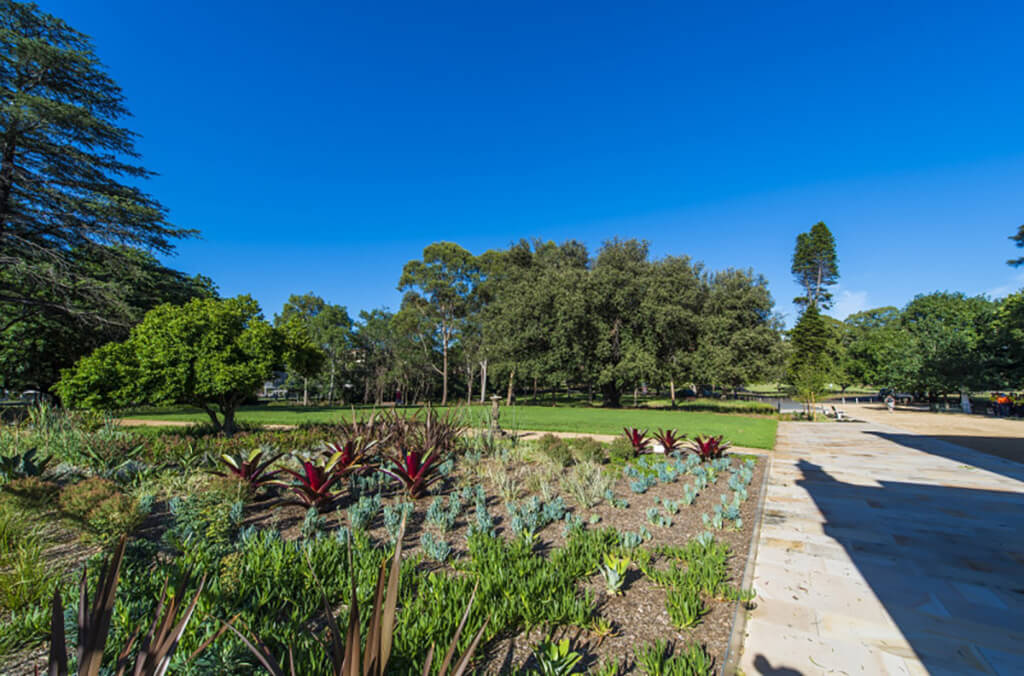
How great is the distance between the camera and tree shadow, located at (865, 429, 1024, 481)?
7480 mm

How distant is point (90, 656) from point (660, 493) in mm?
5403

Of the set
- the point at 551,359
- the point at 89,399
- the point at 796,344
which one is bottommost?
the point at 89,399

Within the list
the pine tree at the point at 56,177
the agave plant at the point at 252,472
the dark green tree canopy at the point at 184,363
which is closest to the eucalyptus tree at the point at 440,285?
the pine tree at the point at 56,177

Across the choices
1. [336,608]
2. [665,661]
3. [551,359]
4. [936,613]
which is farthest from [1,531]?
[551,359]

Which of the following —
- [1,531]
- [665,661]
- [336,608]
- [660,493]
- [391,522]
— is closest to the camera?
[665,661]

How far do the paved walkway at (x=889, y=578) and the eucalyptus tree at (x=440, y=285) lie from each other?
25.3 m

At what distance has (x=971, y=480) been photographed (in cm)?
632

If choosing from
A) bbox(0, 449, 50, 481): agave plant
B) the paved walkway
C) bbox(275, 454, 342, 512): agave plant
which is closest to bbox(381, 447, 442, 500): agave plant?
bbox(275, 454, 342, 512): agave plant

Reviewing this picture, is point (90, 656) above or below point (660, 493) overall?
above

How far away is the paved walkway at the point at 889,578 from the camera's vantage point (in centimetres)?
223

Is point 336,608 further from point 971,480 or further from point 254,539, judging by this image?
point 971,480

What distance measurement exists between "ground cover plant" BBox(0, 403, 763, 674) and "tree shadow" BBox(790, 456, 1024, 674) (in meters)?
0.91

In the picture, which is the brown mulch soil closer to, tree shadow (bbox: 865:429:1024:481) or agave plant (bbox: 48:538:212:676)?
agave plant (bbox: 48:538:212:676)

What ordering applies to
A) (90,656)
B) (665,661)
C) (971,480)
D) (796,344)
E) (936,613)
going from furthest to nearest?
(796,344) < (971,480) < (936,613) < (665,661) < (90,656)
